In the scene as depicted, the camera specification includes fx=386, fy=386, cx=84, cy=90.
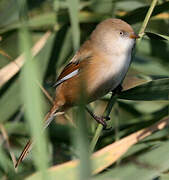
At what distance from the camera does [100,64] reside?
2.76m

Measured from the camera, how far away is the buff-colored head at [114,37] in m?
2.65

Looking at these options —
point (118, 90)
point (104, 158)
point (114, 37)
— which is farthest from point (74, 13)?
point (104, 158)

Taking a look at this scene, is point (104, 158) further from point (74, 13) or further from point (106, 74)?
point (74, 13)

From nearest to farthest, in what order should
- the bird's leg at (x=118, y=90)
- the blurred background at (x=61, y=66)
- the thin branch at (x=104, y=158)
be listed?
the thin branch at (x=104, y=158)
the bird's leg at (x=118, y=90)
the blurred background at (x=61, y=66)

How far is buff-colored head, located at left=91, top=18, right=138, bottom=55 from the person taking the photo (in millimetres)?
2650

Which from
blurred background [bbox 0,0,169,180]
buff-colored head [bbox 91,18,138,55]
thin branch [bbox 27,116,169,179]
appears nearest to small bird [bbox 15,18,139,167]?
buff-colored head [bbox 91,18,138,55]

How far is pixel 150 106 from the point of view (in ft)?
10.9

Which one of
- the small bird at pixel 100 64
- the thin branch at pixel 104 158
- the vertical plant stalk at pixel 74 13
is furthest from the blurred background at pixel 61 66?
the thin branch at pixel 104 158

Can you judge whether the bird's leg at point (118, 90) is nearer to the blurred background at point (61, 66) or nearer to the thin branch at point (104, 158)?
the blurred background at point (61, 66)

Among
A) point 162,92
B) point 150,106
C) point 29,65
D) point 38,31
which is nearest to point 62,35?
point 38,31

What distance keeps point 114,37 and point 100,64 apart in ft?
0.74

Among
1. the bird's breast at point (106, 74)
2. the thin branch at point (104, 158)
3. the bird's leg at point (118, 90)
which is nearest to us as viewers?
the thin branch at point (104, 158)

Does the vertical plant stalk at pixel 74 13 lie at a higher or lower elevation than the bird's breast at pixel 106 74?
higher

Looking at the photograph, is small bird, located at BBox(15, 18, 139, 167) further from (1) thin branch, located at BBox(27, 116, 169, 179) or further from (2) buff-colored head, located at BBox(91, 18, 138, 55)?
(1) thin branch, located at BBox(27, 116, 169, 179)
